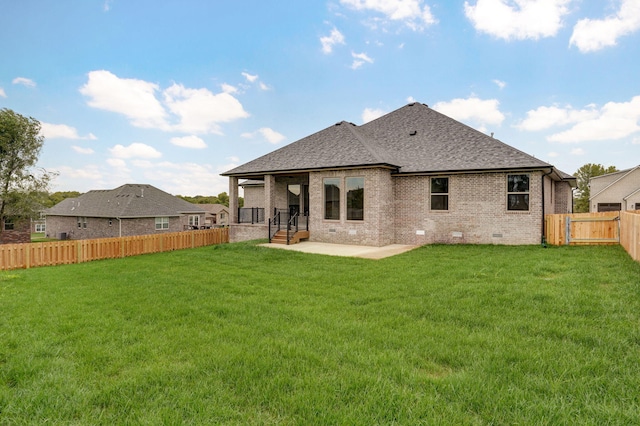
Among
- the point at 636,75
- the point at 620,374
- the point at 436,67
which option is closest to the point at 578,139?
the point at 636,75

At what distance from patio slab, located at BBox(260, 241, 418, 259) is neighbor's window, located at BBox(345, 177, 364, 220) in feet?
4.57

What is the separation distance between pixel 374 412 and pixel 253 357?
1.50 metres

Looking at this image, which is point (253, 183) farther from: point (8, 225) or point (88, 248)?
point (8, 225)

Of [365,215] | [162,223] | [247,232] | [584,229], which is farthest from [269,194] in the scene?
[162,223]

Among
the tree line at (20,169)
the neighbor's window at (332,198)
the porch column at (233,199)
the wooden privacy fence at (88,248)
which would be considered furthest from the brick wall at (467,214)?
the tree line at (20,169)

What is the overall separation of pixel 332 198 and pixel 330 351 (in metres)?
11.8

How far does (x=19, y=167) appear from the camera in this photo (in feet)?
Result: 85.4

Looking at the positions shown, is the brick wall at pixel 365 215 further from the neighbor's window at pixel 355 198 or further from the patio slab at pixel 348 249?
the patio slab at pixel 348 249

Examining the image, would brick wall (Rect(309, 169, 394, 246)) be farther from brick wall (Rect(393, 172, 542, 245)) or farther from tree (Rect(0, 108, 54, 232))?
tree (Rect(0, 108, 54, 232))

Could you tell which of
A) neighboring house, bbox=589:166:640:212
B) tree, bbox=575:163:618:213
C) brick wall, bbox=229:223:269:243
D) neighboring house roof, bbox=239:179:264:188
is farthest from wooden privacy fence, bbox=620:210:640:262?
tree, bbox=575:163:618:213

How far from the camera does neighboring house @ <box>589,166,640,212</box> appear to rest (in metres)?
31.9

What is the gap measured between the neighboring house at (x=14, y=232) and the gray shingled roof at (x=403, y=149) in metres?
22.7

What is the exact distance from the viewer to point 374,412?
8.76 ft

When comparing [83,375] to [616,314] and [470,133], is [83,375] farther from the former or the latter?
[470,133]
